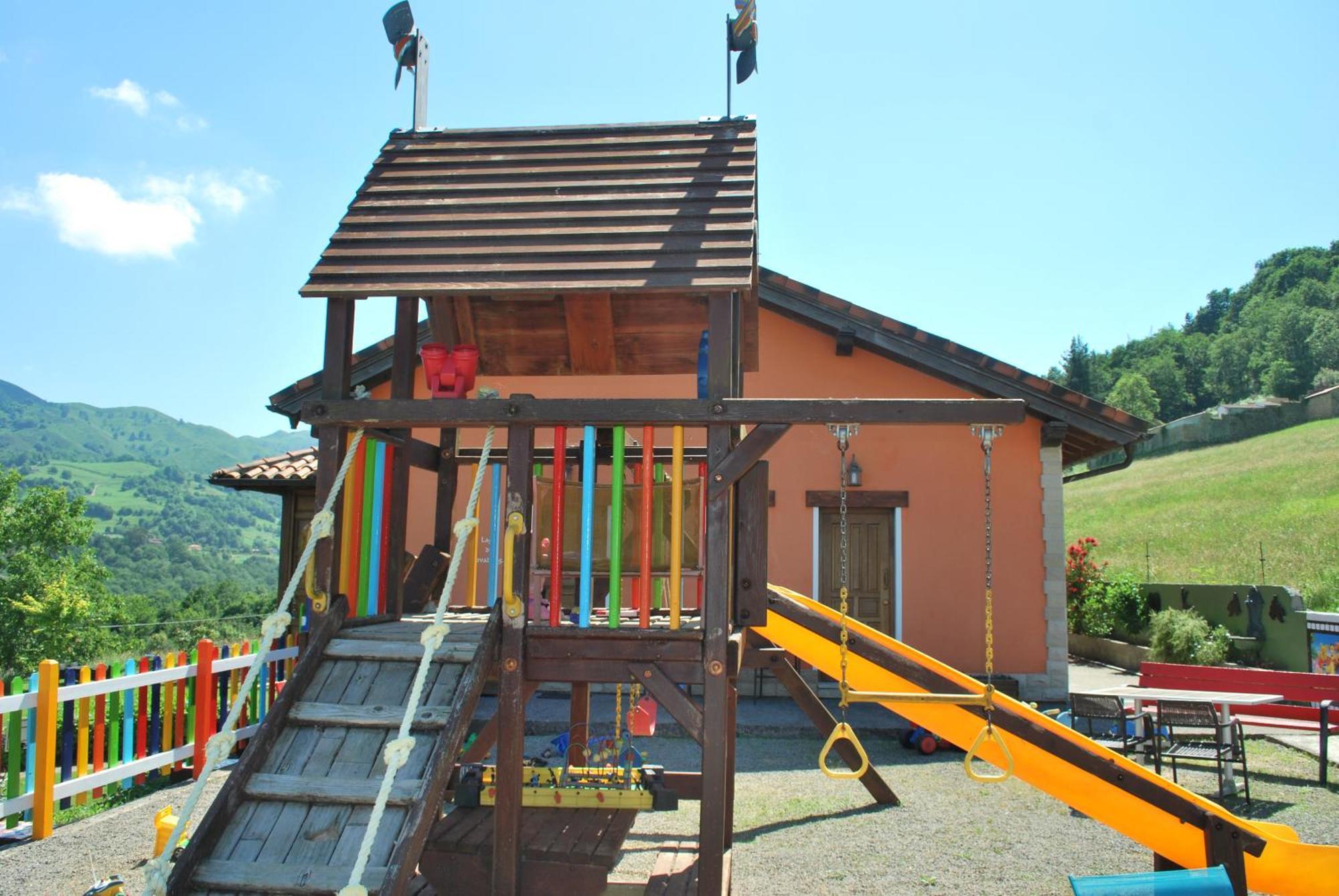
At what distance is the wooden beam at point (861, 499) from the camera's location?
1230 cm

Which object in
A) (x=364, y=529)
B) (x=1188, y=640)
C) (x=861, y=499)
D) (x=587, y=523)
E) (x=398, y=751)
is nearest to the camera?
(x=398, y=751)

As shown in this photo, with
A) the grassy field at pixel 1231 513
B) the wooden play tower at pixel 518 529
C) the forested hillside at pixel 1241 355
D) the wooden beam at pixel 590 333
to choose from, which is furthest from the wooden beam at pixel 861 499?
the forested hillside at pixel 1241 355

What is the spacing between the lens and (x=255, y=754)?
3.80 metres

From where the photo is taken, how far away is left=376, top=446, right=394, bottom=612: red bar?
506cm

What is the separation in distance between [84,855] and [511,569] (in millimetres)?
4116

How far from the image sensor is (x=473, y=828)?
475 cm

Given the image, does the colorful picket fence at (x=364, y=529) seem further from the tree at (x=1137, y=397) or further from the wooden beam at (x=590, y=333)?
the tree at (x=1137, y=397)

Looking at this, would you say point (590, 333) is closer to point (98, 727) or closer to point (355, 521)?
point (355, 521)

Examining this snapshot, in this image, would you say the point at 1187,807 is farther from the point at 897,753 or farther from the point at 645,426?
the point at 897,753

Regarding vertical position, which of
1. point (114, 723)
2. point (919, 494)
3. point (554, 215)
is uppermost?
point (554, 215)

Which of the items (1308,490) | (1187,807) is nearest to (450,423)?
(1187,807)

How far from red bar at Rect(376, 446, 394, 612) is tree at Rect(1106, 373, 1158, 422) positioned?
7207 centimetres

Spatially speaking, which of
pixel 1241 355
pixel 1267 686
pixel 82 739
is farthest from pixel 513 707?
pixel 1241 355

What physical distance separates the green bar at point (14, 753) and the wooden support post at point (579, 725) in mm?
3656
